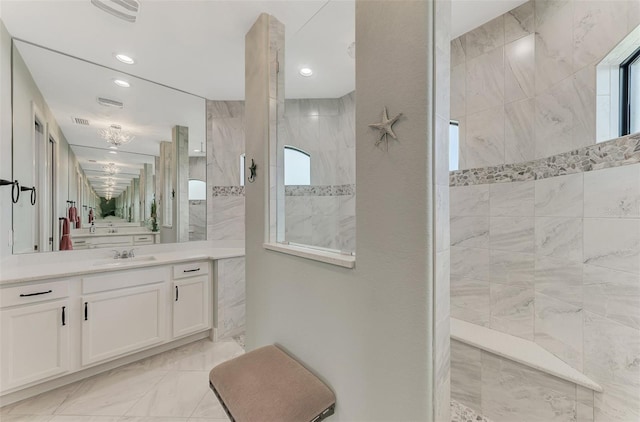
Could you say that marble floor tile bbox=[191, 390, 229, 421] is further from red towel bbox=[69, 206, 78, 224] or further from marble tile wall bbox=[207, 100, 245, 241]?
red towel bbox=[69, 206, 78, 224]

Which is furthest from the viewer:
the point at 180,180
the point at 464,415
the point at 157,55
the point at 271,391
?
the point at 180,180

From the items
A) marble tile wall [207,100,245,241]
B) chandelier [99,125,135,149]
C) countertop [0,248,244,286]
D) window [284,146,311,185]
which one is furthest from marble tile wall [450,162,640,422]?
chandelier [99,125,135,149]

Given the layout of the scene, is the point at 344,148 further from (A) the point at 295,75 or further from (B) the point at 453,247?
(B) the point at 453,247

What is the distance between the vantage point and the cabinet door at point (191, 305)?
243 centimetres

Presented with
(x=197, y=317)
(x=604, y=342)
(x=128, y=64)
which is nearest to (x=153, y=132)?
(x=128, y=64)

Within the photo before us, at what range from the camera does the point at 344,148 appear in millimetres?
1988

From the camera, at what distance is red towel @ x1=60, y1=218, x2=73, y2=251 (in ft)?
7.33

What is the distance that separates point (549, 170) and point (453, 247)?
2.88 ft

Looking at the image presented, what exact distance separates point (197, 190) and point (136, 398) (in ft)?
6.52

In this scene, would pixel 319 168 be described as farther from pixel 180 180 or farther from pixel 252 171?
pixel 180 180

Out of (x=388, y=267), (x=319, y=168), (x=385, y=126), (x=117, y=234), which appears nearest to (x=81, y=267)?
(x=117, y=234)

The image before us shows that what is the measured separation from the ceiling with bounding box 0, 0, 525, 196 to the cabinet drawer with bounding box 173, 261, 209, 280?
1.04 m

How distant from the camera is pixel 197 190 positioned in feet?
9.96

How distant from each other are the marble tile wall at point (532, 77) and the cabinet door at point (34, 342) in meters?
3.36
